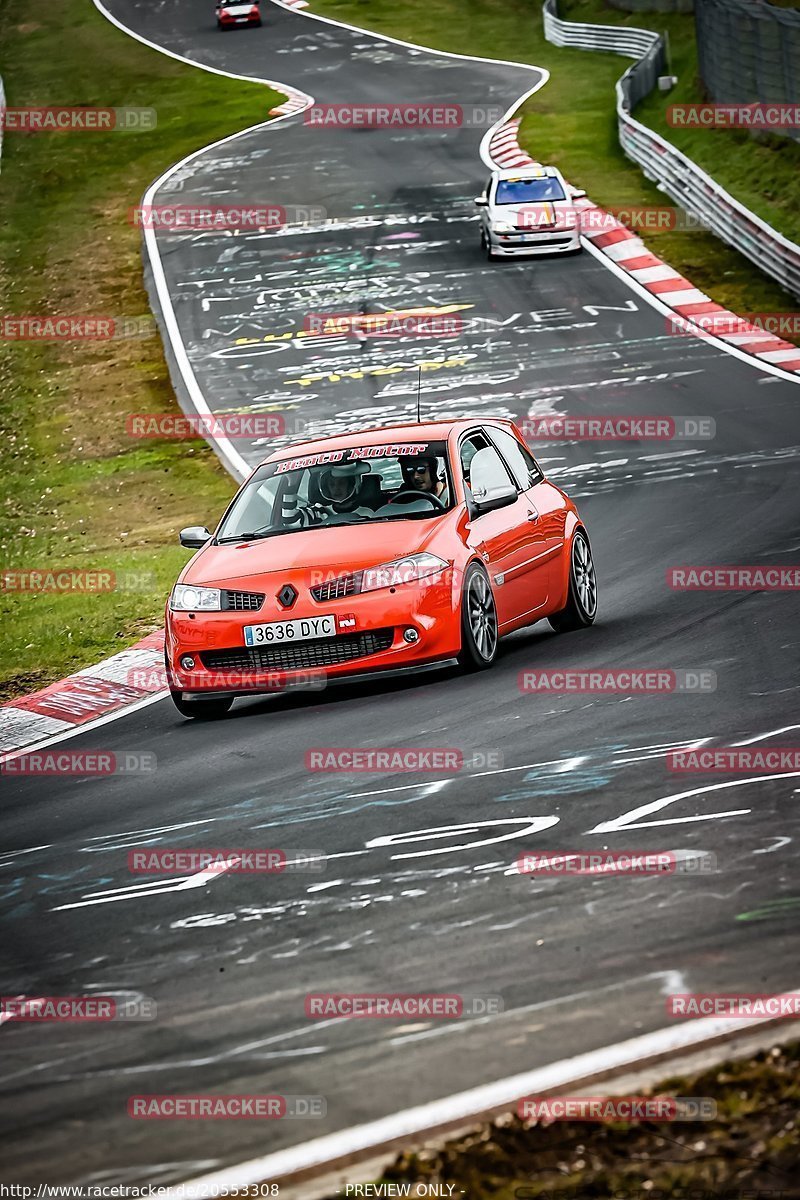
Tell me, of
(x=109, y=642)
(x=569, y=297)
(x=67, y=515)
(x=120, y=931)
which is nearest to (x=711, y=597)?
(x=109, y=642)

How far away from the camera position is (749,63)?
109 feet

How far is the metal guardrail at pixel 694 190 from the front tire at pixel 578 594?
50.5ft

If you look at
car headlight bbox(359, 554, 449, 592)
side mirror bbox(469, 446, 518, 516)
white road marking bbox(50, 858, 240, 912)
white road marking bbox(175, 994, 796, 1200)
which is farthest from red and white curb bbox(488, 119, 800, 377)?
white road marking bbox(175, 994, 796, 1200)

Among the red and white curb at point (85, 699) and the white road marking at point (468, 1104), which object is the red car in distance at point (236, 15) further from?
the white road marking at point (468, 1104)

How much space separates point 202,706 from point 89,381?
16329 mm

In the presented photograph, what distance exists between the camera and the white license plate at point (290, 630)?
10.2 metres

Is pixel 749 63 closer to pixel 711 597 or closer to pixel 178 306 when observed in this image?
pixel 178 306

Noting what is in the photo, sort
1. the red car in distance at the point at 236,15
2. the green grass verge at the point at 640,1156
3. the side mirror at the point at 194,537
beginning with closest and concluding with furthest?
the green grass verge at the point at 640,1156, the side mirror at the point at 194,537, the red car in distance at the point at 236,15

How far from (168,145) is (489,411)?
23.9 m

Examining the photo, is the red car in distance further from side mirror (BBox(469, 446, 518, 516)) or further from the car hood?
the car hood

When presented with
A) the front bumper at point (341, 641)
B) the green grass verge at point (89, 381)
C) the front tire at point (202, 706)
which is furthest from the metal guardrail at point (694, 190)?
the front tire at point (202, 706)

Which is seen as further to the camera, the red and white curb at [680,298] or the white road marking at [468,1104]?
the red and white curb at [680,298]

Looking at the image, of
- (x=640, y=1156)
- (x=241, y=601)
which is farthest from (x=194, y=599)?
(x=640, y=1156)

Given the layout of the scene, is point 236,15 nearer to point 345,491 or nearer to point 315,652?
point 345,491
